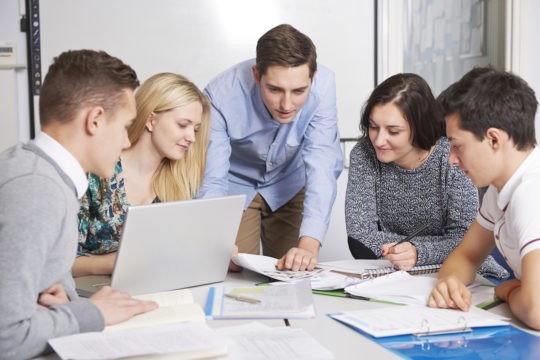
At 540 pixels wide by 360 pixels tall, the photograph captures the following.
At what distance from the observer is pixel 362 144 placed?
2145 mm

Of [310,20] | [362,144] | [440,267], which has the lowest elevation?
[440,267]

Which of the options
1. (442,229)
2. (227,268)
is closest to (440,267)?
(442,229)

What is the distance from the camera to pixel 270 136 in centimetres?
233

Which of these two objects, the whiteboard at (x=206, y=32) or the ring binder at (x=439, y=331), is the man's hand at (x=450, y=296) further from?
the whiteboard at (x=206, y=32)

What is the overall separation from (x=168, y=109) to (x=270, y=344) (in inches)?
40.7

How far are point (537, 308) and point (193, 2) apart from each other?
2342 millimetres

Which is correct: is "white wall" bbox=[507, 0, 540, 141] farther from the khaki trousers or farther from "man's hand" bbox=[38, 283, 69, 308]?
"man's hand" bbox=[38, 283, 69, 308]

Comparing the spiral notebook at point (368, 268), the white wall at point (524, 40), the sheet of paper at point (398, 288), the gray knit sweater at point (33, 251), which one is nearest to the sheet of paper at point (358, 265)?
the spiral notebook at point (368, 268)

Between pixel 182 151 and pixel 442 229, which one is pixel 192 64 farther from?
pixel 442 229

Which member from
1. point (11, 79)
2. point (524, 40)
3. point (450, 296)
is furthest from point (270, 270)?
point (524, 40)

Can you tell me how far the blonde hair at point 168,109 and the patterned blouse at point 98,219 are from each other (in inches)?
7.8

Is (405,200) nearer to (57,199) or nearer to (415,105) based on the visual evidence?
(415,105)

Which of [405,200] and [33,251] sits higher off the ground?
[33,251]

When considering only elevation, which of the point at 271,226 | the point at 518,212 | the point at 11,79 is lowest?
the point at 271,226
